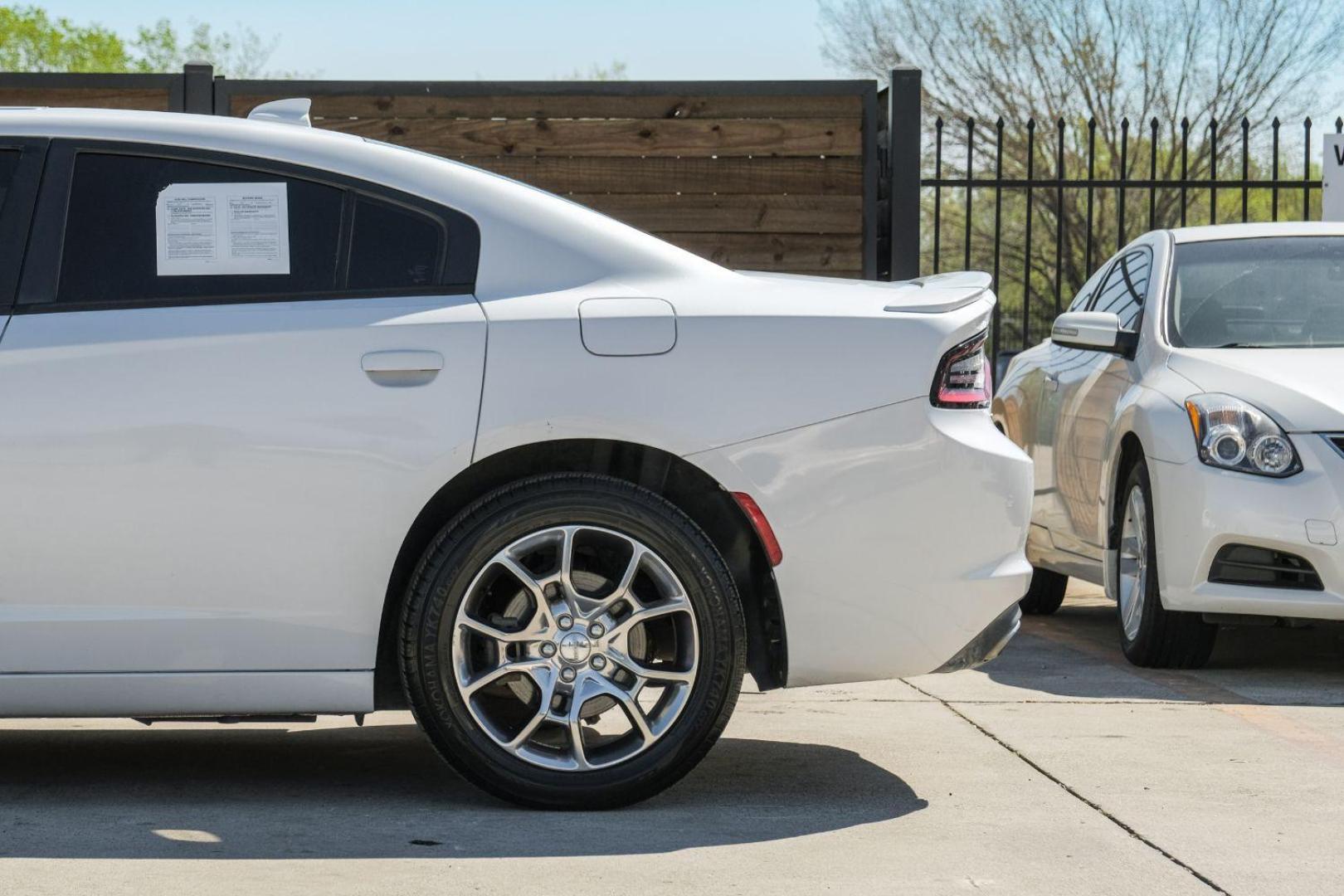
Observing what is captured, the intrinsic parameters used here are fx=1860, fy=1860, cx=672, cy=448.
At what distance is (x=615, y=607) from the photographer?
4.30 metres

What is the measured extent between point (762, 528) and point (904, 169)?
5329 millimetres

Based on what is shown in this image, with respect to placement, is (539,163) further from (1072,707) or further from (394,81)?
(1072,707)

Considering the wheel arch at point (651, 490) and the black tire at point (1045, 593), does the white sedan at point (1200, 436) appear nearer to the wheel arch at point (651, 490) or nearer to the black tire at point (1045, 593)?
the black tire at point (1045, 593)

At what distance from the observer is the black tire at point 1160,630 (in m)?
6.56

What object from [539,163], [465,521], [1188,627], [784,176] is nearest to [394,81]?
[539,163]

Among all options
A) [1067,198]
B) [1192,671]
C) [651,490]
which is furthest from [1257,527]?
[1067,198]

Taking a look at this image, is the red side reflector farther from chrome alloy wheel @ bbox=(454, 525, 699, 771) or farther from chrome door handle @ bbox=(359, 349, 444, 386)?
chrome door handle @ bbox=(359, 349, 444, 386)

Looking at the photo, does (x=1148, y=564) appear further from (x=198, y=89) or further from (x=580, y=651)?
(x=198, y=89)

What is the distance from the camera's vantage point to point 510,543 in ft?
13.9

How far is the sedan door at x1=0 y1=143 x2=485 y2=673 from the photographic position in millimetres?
4172

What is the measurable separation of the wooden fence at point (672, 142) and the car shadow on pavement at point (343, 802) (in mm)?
4394

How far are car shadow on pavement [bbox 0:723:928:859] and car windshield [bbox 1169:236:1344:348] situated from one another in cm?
270

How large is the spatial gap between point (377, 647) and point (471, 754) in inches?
12.9

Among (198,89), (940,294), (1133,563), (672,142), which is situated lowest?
(1133,563)
